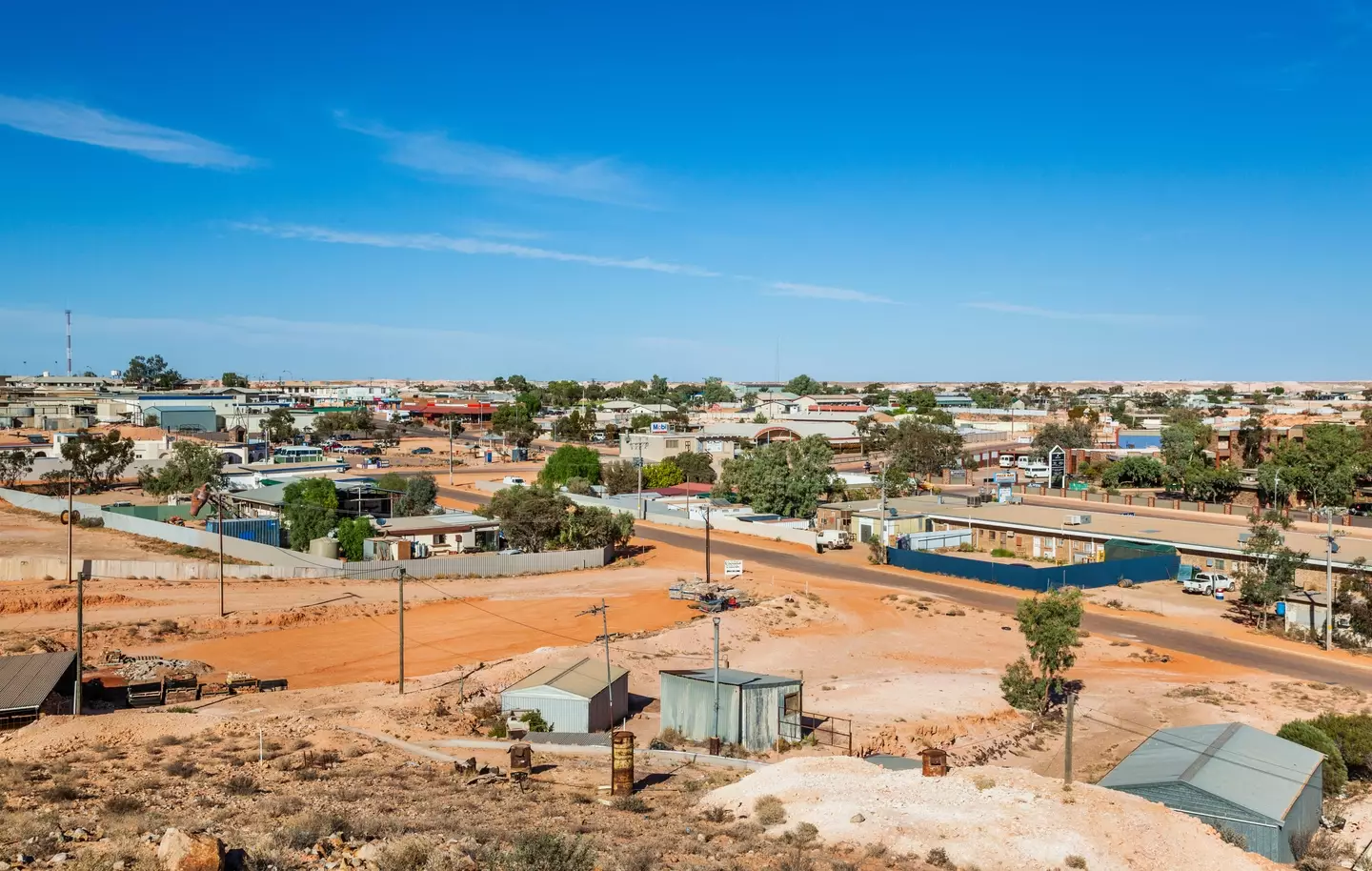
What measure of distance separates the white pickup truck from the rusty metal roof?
1662 inches

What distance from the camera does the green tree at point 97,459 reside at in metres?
72.0

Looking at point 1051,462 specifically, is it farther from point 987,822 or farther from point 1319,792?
point 987,822

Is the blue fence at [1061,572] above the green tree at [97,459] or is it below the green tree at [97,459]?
below

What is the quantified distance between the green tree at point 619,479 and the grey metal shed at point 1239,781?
55.7 m

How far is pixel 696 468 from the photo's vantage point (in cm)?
7988

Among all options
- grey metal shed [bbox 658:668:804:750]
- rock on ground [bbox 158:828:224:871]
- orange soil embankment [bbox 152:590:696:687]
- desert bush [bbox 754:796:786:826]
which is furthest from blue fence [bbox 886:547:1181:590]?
rock on ground [bbox 158:828:224:871]

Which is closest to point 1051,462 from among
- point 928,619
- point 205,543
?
point 928,619

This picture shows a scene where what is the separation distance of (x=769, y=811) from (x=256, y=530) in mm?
40997

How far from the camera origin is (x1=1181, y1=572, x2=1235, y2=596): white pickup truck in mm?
41875

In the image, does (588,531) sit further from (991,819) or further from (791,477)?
(991,819)

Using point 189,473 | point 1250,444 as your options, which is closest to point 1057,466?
point 1250,444

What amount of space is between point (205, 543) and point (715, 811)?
1618 inches

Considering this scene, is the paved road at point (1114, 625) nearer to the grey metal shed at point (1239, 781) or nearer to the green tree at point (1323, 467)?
the grey metal shed at point (1239, 781)

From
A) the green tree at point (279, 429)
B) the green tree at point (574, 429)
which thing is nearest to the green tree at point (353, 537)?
the green tree at point (279, 429)
